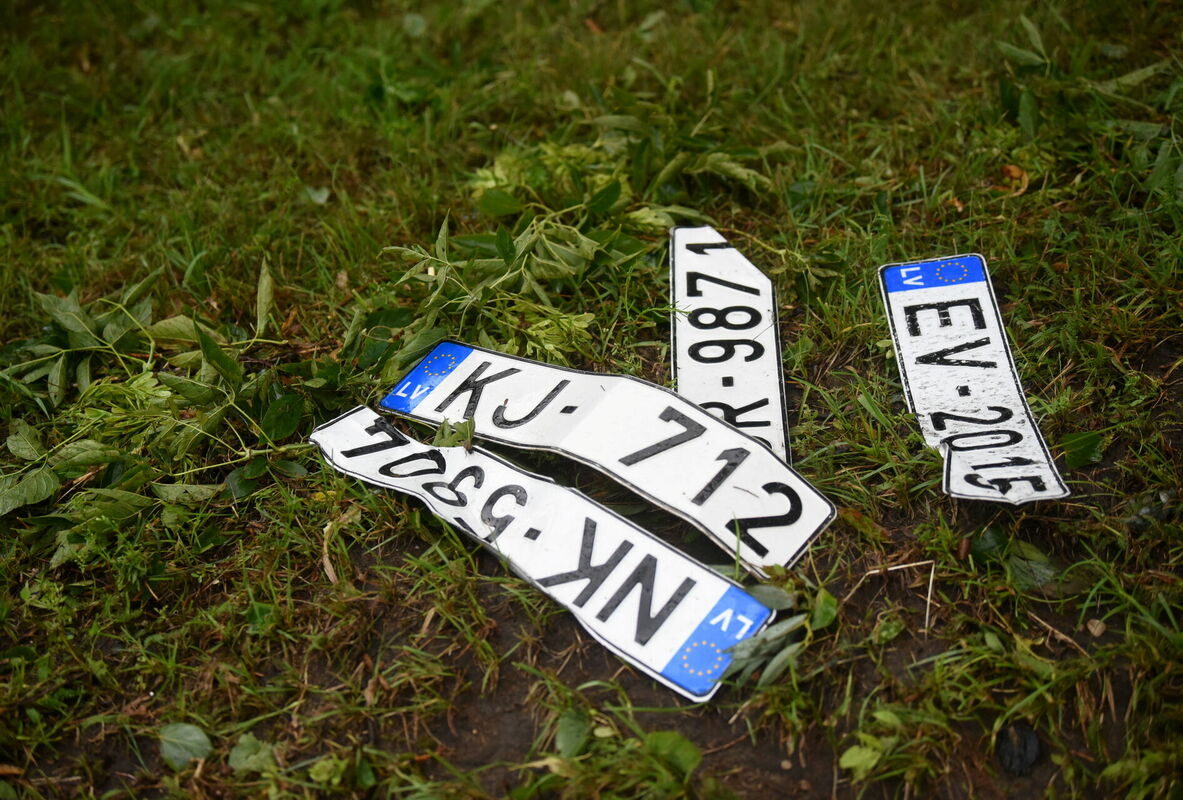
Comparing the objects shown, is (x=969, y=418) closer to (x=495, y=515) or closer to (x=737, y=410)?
(x=737, y=410)

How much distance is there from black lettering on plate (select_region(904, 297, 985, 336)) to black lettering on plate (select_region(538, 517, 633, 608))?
0.97 metres

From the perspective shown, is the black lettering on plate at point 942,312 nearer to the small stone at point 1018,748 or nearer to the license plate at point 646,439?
the license plate at point 646,439

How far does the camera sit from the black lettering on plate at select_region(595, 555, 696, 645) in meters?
1.72

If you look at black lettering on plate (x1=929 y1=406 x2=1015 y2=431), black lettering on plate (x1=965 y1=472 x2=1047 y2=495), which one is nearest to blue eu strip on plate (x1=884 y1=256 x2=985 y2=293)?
black lettering on plate (x1=929 y1=406 x2=1015 y2=431)

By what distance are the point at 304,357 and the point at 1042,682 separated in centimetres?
196

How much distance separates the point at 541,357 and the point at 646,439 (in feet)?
1.63

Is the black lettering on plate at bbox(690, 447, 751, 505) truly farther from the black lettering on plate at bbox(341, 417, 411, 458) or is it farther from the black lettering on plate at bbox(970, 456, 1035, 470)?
the black lettering on plate at bbox(341, 417, 411, 458)

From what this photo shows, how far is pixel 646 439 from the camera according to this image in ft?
6.33

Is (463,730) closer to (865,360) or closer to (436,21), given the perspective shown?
(865,360)

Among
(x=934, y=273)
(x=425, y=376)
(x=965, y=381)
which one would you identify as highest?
(x=934, y=273)

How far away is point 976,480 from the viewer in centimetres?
181

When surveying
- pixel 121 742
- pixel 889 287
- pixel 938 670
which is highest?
pixel 889 287

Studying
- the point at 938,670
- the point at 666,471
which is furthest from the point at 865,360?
the point at 938,670

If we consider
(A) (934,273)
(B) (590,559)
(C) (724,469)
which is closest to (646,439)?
(C) (724,469)
